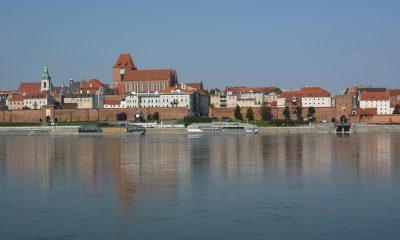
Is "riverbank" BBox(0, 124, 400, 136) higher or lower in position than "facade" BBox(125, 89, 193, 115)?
lower

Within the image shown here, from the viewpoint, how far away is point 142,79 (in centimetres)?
8112

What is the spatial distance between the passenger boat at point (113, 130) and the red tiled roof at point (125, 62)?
89.4 feet

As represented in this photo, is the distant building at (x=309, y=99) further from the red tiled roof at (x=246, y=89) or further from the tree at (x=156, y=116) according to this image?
the tree at (x=156, y=116)

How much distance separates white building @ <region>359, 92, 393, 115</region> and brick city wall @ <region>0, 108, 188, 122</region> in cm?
1852

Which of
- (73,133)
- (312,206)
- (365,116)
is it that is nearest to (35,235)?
(312,206)

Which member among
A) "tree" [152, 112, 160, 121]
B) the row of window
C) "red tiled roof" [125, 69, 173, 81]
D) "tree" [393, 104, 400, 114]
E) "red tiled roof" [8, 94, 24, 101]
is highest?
"red tiled roof" [125, 69, 173, 81]

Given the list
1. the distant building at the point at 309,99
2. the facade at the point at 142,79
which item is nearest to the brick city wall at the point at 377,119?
the distant building at the point at 309,99

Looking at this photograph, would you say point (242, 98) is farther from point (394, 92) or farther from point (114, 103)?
point (394, 92)

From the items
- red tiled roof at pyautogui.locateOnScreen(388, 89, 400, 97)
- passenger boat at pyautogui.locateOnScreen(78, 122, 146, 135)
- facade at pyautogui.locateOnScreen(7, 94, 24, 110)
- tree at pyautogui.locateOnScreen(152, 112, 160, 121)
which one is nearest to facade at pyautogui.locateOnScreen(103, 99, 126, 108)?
tree at pyautogui.locateOnScreen(152, 112, 160, 121)

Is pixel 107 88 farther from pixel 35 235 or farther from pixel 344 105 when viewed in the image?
pixel 35 235

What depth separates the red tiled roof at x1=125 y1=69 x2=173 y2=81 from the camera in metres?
81.2

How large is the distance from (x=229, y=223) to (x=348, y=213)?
212 cm

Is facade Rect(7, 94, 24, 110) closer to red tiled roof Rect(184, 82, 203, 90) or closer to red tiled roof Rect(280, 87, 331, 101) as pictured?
red tiled roof Rect(184, 82, 203, 90)

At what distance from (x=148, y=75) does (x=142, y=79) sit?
83 cm
